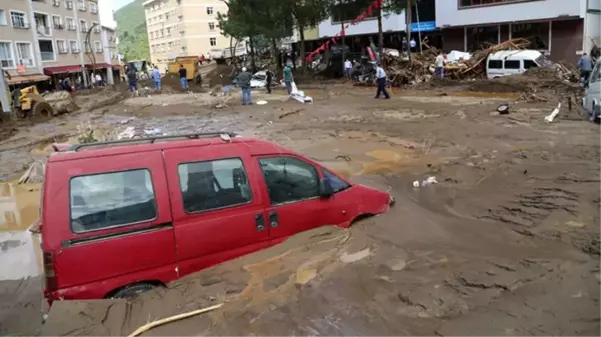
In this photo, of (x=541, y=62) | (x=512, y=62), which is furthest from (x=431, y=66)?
(x=541, y=62)

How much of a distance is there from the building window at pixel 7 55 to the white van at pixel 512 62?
36.3 meters

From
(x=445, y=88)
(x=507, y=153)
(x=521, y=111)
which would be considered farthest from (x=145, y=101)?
(x=507, y=153)

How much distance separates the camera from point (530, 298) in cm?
401

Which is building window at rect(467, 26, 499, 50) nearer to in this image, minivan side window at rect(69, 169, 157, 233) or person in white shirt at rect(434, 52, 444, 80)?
person in white shirt at rect(434, 52, 444, 80)

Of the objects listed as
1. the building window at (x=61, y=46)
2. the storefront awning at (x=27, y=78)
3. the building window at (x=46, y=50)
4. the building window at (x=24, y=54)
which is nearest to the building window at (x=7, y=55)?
the building window at (x=24, y=54)

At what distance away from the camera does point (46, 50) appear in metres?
51.5

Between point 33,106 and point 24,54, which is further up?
point 24,54

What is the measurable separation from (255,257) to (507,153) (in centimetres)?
788

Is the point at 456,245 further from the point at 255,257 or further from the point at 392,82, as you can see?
the point at 392,82

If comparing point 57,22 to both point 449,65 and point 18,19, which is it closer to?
point 18,19

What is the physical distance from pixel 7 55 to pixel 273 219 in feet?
148

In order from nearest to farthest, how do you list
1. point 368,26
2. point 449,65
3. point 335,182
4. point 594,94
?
point 335,182
point 594,94
point 449,65
point 368,26

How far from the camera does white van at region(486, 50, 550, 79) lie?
25.0 m

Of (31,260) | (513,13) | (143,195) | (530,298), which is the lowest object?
(31,260)
